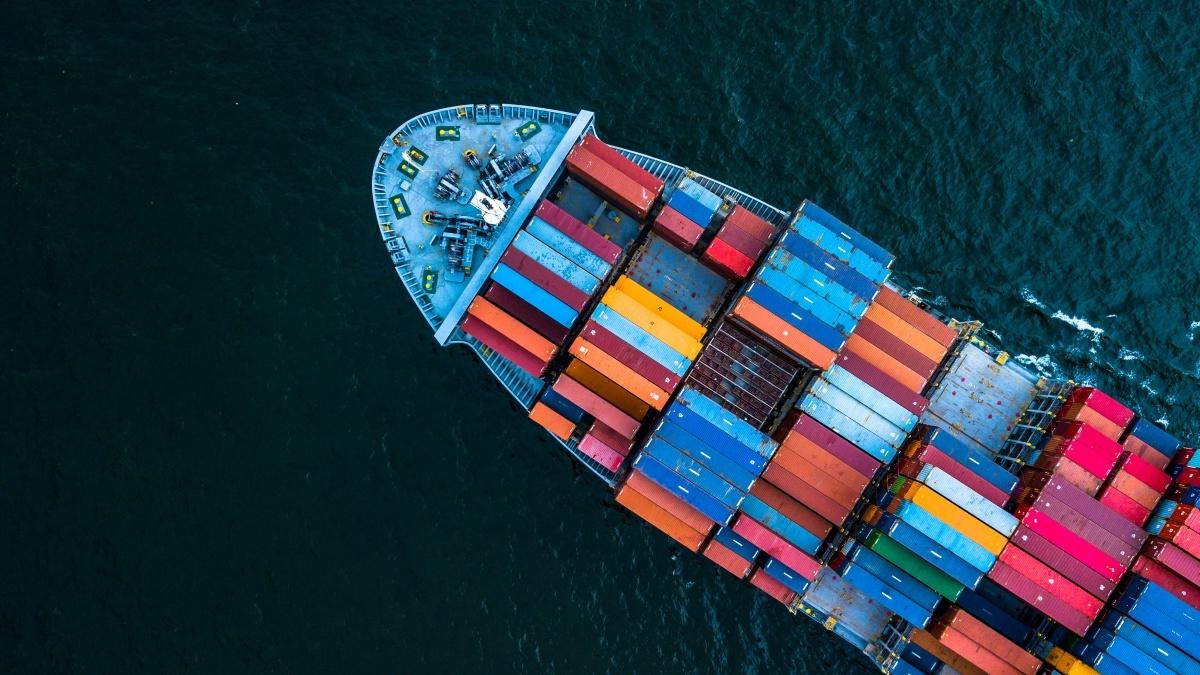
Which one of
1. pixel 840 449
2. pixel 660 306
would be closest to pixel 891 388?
pixel 840 449

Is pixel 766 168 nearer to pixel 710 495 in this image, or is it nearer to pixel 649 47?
pixel 649 47

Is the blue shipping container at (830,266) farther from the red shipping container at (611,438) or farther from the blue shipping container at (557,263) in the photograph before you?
the red shipping container at (611,438)

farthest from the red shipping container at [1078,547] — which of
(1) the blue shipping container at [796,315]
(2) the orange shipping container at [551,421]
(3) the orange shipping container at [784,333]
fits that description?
(2) the orange shipping container at [551,421]

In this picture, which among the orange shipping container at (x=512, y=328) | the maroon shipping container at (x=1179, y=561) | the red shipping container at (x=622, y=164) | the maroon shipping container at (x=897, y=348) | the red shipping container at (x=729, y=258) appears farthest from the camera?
the red shipping container at (x=622, y=164)

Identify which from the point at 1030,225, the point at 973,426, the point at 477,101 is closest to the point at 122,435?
the point at 477,101

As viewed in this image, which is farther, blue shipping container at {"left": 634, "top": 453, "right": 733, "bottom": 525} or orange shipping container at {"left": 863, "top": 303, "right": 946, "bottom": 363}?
orange shipping container at {"left": 863, "top": 303, "right": 946, "bottom": 363}

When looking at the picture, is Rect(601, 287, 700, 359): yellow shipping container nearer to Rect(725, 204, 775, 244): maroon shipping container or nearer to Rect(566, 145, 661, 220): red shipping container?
Rect(566, 145, 661, 220): red shipping container

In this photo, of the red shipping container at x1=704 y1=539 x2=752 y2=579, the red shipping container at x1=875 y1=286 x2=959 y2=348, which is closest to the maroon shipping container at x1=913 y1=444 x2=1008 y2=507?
the red shipping container at x1=875 y1=286 x2=959 y2=348

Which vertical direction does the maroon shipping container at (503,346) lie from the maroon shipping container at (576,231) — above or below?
below
